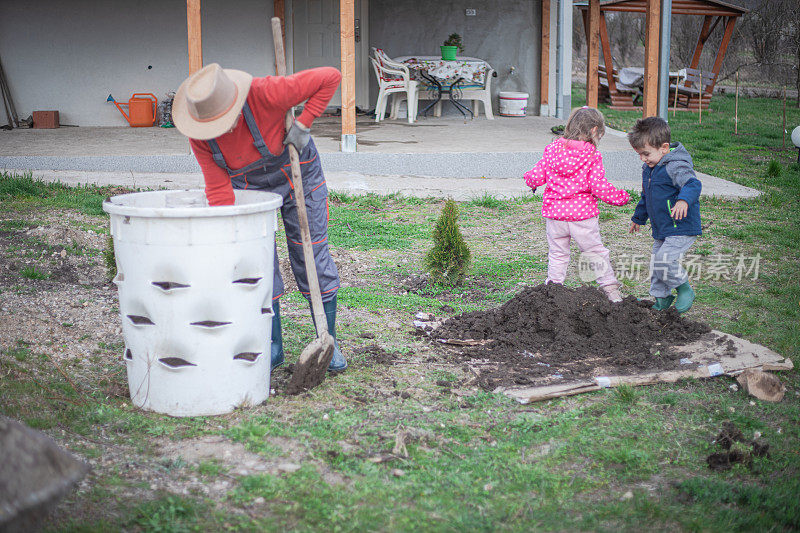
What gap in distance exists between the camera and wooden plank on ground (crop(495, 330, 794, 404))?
346cm

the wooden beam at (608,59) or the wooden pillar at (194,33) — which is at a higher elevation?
the wooden beam at (608,59)

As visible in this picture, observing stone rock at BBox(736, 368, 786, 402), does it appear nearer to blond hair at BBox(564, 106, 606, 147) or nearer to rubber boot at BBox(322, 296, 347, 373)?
blond hair at BBox(564, 106, 606, 147)

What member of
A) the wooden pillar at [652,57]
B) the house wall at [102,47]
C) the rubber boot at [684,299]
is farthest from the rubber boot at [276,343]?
the house wall at [102,47]

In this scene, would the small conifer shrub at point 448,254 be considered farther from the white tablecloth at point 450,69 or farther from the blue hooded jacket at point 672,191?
the white tablecloth at point 450,69

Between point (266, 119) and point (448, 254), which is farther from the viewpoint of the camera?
point (448, 254)

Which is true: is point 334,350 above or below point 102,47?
below

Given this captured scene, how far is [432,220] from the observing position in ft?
22.9

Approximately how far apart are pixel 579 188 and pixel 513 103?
9618 millimetres

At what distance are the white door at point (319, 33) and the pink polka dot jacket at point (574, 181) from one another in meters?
9.61

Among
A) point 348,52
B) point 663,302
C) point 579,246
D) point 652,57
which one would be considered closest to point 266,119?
point 579,246

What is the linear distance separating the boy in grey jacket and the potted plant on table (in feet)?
27.5

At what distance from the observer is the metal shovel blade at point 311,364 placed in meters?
3.40

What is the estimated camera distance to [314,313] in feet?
11.6

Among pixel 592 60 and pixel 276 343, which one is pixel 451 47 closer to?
pixel 592 60
